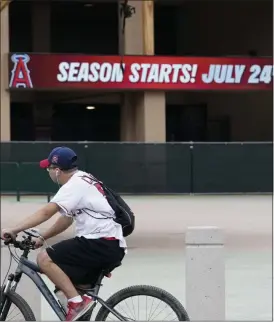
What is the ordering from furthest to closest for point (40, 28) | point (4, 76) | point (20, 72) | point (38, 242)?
point (40, 28)
point (4, 76)
point (20, 72)
point (38, 242)

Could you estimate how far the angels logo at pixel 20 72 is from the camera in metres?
27.5

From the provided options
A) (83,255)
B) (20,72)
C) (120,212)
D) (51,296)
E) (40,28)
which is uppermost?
(40,28)

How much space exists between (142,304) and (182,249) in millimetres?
6404

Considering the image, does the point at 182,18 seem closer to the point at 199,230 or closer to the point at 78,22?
the point at 78,22

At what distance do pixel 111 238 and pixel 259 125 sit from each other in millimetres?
28869

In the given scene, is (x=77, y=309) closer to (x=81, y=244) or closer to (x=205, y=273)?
(x=81, y=244)

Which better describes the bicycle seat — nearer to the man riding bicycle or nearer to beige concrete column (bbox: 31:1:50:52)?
the man riding bicycle

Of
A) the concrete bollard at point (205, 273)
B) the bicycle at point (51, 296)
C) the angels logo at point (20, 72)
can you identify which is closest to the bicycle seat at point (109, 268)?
the bicycle at point (51, 296)

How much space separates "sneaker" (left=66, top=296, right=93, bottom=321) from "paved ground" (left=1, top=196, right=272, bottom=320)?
909mm

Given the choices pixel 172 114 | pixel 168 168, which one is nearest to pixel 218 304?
pixel 168 168

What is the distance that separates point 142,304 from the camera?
18.3 feet

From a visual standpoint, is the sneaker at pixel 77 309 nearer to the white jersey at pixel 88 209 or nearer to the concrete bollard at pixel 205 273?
the white jersey at pixel 88 209

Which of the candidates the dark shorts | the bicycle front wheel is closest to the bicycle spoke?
the bicycle front wheel

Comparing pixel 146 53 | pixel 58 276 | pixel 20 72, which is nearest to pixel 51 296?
pixel 58 276
